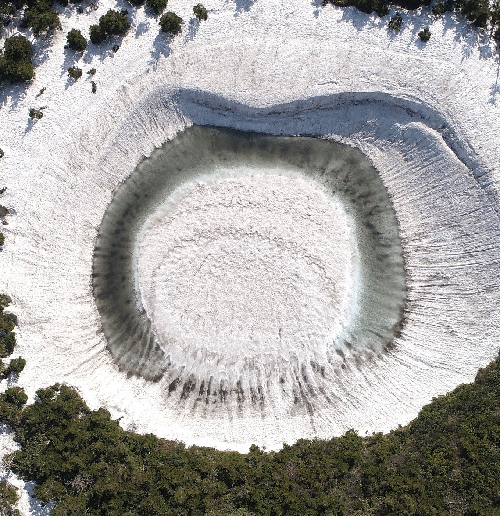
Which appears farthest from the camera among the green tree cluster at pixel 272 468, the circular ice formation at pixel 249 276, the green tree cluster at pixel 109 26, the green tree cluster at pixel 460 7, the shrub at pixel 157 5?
the circular ice formation at pixel 249 276

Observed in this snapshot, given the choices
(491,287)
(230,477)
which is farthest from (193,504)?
(491,287)

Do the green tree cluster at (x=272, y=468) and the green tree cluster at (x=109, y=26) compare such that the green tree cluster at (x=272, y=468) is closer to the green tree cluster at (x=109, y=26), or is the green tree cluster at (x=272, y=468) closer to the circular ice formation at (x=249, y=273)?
the circular ice formation at (x=249, y=273)

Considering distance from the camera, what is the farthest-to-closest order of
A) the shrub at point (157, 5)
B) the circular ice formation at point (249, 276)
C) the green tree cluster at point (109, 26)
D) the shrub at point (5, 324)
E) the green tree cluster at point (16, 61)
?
the circular ice formation at point (249, 276) < the shrub at point (157, 5) < the green tree cluster at point (109, 26) < the green tree cluster at point (16, 61) < the shrub at point (5, 324)

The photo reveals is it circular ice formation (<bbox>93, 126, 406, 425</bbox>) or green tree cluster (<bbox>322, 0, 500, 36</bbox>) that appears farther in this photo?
circular ice formation (<bbox>93, 126, 406, 425</bbox>)

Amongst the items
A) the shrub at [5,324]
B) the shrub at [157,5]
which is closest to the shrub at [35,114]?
the shrub at [157,5]

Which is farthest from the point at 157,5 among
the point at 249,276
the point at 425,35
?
the point at 249,276

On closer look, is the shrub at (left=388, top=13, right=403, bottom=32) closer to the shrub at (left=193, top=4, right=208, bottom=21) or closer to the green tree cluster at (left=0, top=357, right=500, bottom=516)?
the shrub at (left=193, top=4, right=208, bottom=21)

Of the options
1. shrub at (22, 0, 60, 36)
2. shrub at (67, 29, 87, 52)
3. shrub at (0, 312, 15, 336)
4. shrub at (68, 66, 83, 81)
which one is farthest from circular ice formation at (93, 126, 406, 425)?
shrub at (22, 0, 60, 36)
